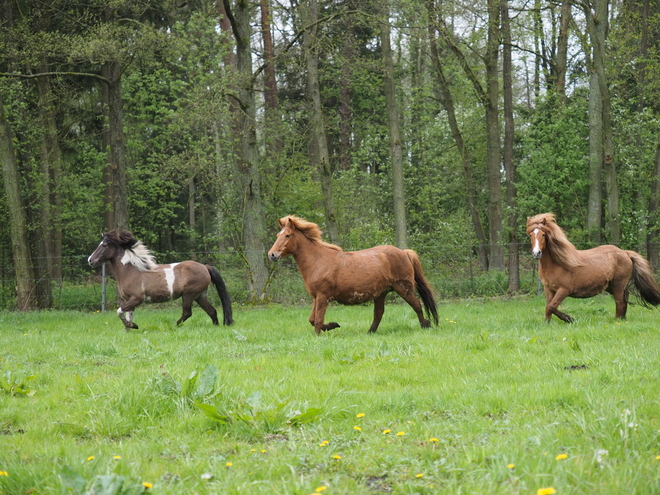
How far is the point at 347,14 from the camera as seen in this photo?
19.2 meters

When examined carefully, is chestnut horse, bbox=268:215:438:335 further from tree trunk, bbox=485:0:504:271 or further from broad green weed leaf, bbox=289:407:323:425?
tree trunk, bbox=485:0:504:271

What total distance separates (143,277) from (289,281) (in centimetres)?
650

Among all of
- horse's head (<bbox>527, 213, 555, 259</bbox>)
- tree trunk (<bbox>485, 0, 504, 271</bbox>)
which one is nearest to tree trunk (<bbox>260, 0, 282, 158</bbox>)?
tree trunk (<bbox>485, 0, 504, 271</bbox>)

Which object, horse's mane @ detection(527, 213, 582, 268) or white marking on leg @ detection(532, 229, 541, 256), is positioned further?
horse's mane @ detection(527, 213, 582, 268)

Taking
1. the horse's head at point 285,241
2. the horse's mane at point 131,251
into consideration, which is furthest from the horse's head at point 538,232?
the horse's mane at point 131,251

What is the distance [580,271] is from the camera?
37.6 feet

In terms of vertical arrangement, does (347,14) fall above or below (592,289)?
above

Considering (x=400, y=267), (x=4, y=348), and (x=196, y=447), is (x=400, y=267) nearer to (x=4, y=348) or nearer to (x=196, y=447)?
(x=4, y=348)

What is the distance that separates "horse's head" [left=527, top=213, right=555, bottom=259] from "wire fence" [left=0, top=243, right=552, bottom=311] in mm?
7579

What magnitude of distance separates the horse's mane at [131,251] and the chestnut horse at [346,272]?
10.7 feet

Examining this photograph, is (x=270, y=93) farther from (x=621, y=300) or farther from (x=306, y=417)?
(x=306, y=417)

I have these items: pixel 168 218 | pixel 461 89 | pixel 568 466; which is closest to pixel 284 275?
pixel 168 218

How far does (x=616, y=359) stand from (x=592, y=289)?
4694mm

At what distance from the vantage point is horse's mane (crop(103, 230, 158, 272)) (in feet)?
43.4
